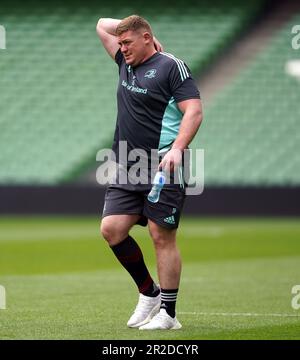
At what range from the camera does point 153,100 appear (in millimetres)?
7293

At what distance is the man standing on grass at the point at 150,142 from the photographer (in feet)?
A: 23.6

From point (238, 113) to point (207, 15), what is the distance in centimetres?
278

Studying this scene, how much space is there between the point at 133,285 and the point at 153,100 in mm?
3668

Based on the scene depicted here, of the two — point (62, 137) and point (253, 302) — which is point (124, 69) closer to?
point (253, 302)

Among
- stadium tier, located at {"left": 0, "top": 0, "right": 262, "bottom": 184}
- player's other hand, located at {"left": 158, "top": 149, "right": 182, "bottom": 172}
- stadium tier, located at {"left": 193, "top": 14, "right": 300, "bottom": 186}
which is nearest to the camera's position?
player's other hand, located at {"left": 158, "top": 149, "right": 182, "bottom": 172}

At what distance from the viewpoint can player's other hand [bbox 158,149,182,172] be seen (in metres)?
6.90

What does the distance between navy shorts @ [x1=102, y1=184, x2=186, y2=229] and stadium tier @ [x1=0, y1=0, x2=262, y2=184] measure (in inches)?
635

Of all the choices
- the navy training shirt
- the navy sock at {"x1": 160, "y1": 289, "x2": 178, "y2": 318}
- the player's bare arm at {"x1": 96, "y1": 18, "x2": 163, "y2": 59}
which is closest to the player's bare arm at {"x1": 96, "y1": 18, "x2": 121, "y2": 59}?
the player's bare arm at {"x1": 96, "y1": 18, "x2": 163, "y2": 59}

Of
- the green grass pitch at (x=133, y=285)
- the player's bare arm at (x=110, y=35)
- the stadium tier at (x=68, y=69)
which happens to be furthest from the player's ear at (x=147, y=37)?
the stadium tier at (x=68, y=69)

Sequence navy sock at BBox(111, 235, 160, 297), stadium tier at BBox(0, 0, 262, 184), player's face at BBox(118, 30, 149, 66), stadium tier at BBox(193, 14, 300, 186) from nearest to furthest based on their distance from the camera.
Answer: player's face at BBox(118, 30, 149, 66) < navy sock at BBox(111, 235, 160, 297) < stadium tier at BBox(193, 14, 300, 186) < stadium tier at BBox(0, 0, 262, 184)

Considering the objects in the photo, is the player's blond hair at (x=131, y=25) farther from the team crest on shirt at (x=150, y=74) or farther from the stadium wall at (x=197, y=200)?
the stadium wall at (x=197, y=200)

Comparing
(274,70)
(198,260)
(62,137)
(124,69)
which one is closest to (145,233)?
(198,260)

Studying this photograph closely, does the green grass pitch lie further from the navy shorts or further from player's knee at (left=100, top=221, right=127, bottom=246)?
the navy shorts

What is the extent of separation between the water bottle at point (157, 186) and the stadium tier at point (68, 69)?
1643 cm
